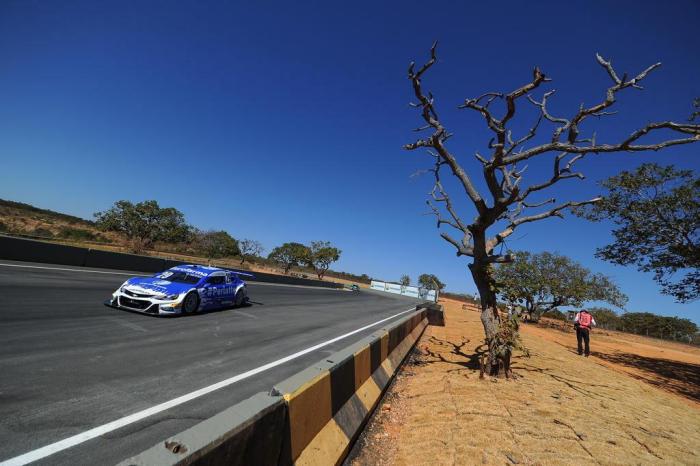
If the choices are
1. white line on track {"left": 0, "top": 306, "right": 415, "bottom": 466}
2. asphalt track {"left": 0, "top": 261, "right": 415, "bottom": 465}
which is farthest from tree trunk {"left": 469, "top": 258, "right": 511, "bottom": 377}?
white line on track {"left": 0, "top": 306, "right": 415, "bottom": 466}

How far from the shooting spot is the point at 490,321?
27.9 ft

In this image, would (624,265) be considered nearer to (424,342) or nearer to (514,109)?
(424,342)

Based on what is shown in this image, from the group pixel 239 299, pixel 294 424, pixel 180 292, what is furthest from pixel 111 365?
pixel 239 299

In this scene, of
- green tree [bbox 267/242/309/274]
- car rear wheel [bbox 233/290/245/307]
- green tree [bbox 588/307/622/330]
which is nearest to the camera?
car rear wheel [bbox 233/290/245/307]

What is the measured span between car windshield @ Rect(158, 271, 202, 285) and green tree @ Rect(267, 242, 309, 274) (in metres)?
70.2

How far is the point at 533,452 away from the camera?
4.36 metres

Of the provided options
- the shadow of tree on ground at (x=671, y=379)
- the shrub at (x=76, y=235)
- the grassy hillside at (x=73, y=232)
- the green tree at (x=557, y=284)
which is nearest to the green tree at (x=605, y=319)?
the green tree at (x=557, y=284)

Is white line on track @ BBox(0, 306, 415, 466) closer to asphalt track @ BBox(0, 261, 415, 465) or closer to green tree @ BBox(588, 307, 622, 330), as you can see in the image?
asphalt track @ BBox(0, 261, 415, 465)

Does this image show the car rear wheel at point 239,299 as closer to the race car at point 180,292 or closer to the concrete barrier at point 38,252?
the race car at point 180,292

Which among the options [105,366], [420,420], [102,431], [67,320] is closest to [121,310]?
Result: [67,320]

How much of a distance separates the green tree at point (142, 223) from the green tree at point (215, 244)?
19964mm

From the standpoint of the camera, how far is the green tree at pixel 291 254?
270 ft

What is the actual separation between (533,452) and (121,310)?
989 centimetres

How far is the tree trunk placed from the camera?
8.06 m
